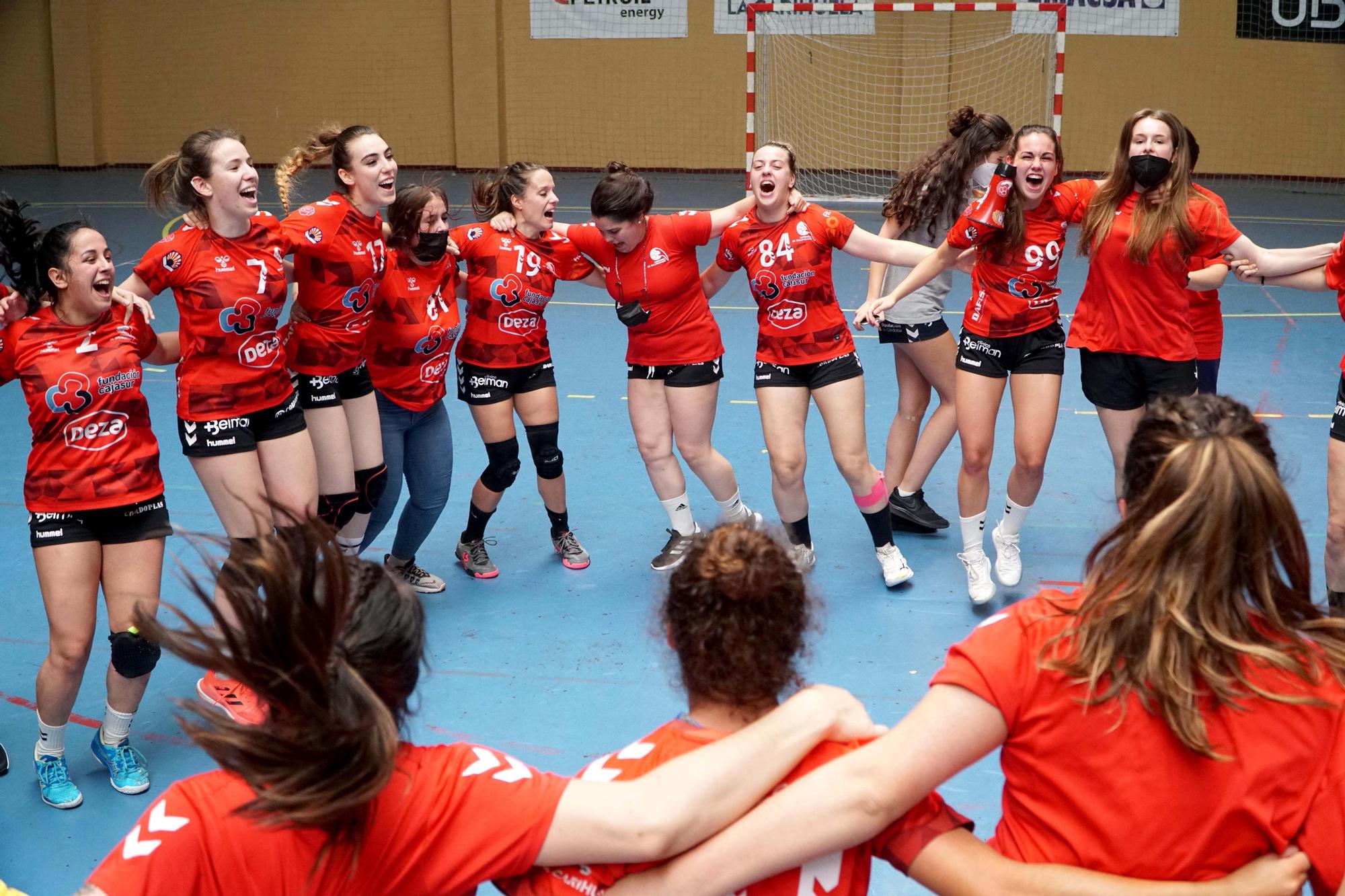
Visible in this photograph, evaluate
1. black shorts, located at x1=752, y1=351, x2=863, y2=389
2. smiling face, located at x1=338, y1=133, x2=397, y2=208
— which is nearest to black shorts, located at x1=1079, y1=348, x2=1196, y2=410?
black shorts, located at x1=752, y1=351, x2=863, y2=389

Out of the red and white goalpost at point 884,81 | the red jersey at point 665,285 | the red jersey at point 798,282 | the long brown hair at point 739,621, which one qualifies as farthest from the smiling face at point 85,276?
the red and white goalpost at point 884,81

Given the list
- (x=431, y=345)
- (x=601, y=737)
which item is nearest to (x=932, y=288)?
(x=431, y=345)

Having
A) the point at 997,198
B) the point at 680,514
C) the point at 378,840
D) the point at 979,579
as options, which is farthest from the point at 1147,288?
the point at 378,840

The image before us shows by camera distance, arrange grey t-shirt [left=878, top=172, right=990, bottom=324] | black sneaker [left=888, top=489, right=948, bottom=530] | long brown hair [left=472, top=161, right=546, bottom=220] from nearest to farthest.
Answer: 1. long brown hair [left=472, top=161, right=546, bottom=220]
2. grey t-shirt [left=878, top=172, right=990, bottom=324]
3. black sneaker [left=888, top=489, right=948, bottom=530]

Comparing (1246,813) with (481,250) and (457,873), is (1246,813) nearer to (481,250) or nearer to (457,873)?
(457,873)

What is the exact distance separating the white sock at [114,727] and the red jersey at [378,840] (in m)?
2.65

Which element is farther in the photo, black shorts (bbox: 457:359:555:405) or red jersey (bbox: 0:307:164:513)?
black shorts (bbox: 457:359:555:405)

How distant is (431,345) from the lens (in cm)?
531

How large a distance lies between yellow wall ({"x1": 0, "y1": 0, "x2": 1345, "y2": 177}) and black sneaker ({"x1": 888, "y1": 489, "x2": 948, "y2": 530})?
11370mm

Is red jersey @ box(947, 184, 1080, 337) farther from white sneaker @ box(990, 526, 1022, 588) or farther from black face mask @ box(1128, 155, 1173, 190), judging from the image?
white sneaker @ box(990, 526, 1022, 588)

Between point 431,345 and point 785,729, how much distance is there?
380 cm

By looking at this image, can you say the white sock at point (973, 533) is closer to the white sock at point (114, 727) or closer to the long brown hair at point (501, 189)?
the long brown hair at point (501, 189)

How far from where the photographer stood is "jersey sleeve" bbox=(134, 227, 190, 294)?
4453 millimetres

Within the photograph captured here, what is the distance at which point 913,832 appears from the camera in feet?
5.99
